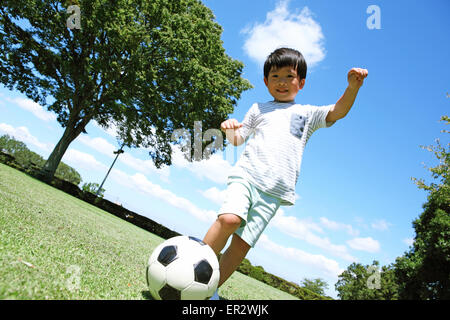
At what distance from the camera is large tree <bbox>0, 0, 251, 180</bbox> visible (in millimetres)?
16844

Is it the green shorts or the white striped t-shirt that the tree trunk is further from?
→ the green shorts

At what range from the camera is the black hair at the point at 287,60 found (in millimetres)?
2986

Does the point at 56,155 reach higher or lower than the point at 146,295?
higher

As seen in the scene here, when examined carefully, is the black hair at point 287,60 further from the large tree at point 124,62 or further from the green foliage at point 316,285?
the green foliage at point 316,285

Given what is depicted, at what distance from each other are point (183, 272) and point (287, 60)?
91.0 inches

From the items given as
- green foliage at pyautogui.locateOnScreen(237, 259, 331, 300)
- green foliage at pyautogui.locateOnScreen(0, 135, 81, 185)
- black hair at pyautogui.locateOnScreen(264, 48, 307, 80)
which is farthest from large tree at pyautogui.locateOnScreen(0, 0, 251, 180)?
green foliage at pyautogui.locateOnScreen(0, 135, 81, 185)

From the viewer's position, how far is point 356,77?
2699mm

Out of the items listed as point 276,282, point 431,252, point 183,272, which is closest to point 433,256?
point 431,252

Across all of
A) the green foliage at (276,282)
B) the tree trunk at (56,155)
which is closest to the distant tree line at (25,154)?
the tree trunk at (56,155)

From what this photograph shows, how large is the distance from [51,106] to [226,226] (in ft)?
73.2
